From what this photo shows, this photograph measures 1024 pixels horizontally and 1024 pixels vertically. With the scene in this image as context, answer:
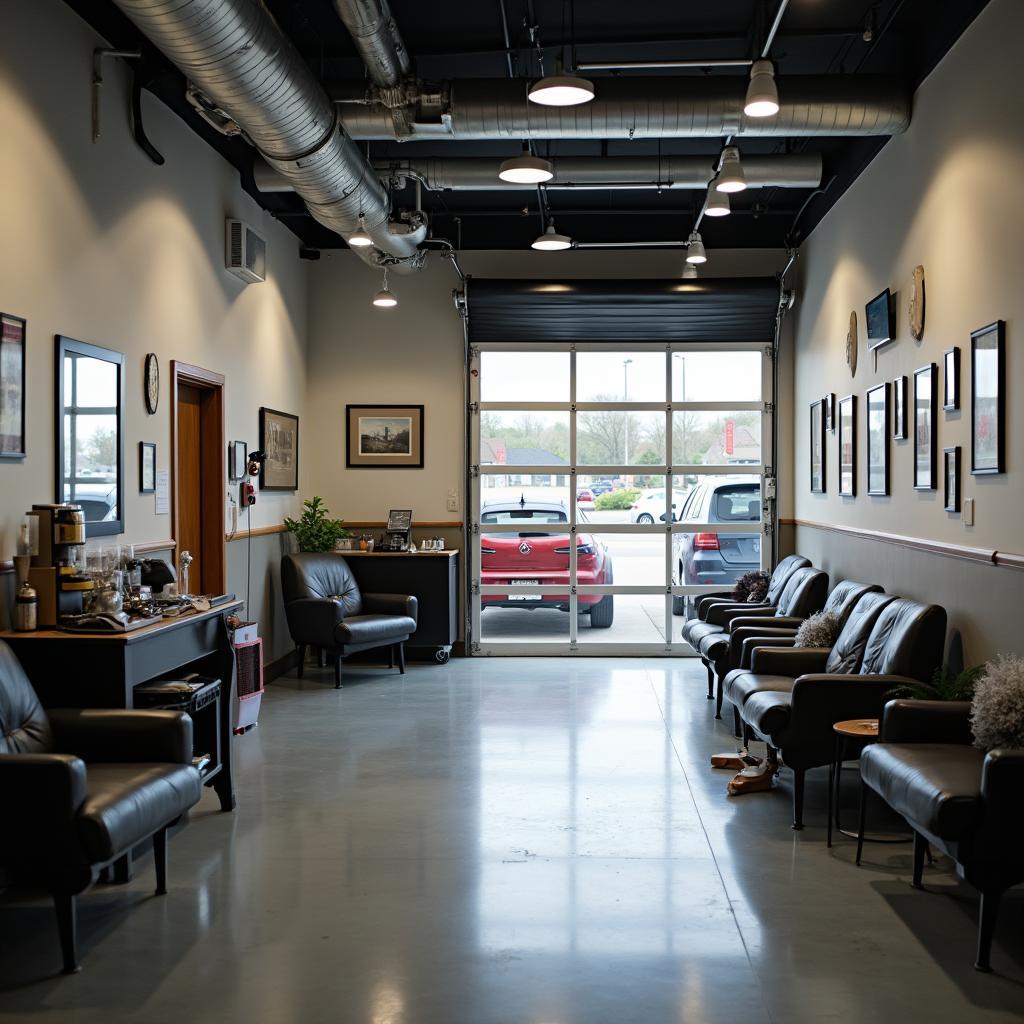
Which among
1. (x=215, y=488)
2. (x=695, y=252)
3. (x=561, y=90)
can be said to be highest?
(x=695, y=252)

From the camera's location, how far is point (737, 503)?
31.7 ft

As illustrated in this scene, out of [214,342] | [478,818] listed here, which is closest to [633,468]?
[214,342]

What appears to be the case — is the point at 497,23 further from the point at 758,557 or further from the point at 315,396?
the point at 758,557

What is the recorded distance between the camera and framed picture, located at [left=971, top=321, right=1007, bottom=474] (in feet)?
14.8

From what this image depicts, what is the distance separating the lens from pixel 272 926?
11.7ft

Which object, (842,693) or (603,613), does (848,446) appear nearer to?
(842,693)

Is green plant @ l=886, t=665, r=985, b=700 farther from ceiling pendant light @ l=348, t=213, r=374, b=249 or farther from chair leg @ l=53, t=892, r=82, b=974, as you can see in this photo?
ceiling pendant light @ l=348, t=213, r=374, b=249

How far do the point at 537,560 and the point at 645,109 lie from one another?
4667 millimetres

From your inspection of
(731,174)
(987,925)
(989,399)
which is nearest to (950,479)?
(989,399)

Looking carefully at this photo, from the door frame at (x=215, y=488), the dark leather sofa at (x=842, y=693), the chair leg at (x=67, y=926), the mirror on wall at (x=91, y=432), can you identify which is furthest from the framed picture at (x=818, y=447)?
the chair leg at (x=67, y=926)

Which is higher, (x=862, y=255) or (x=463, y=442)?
(x=862, y=255)

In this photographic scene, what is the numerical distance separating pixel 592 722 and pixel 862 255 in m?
3.44

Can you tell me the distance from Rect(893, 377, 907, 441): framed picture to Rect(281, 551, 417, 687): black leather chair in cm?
413

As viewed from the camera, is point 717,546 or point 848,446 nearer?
point 848,446
